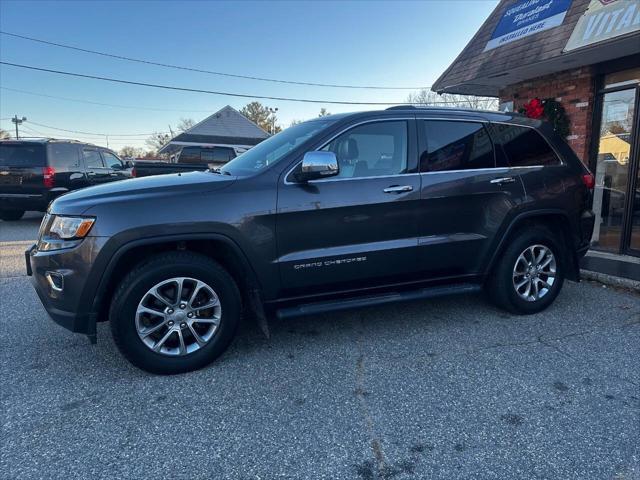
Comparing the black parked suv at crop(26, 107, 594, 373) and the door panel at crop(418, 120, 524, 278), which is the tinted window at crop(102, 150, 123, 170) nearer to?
the black parked suv at crop(26, 107, 594, 373)

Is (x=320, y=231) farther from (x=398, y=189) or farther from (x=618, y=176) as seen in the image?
(x=618, y=176)

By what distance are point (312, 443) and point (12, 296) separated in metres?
4.27

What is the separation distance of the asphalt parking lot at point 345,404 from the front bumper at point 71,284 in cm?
47

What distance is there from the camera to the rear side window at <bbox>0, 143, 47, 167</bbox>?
943 cm

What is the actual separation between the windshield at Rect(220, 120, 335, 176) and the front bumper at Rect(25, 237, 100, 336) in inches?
49.0

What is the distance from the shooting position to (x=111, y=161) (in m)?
11.4

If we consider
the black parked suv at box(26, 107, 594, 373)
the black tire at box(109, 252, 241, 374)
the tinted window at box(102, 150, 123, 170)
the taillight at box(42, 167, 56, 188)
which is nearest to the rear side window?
the taillight at box(42, 167, 56, 188)

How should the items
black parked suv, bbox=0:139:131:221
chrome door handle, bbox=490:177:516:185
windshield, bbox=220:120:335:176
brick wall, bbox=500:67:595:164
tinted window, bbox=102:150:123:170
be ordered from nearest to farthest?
windshield, bbox=220:120:335:176
chrome door handle, bbox=490:177:516:185
brick wall, bbox=500:67:595:164
black parked suv, bbox=0:139:131:221
tinted window, bbox=102:150:123:170

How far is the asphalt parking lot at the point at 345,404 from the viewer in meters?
2.26

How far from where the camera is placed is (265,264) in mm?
3232

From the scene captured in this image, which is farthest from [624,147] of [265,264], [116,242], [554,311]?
[116,242]

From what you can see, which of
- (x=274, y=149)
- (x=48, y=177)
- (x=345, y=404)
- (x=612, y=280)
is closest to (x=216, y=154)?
(x=48, y=177)

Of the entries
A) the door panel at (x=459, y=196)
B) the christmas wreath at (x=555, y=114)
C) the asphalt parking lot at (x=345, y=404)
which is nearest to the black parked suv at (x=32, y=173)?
the asphalt parking lot at (x=345, y=404)

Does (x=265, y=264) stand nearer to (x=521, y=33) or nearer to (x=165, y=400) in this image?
(x=165, y=400)
